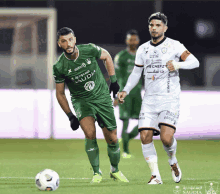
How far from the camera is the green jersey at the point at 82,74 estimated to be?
6.34 meters

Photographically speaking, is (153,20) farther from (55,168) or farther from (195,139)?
(195,139)

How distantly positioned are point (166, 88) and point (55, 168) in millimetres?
2699

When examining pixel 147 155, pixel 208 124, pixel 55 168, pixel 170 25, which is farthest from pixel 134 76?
pixel 170 25

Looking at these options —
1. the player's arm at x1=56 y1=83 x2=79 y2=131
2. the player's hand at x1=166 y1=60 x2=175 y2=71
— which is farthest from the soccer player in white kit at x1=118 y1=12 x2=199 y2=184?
the player's arm at x1=56 y1=83 x2=79 y2=131

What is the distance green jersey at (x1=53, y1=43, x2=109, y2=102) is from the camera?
6.34 metres

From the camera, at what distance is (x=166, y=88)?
20.1 feet

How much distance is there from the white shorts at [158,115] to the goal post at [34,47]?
718cm

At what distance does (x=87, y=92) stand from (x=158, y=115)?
901 millimetres

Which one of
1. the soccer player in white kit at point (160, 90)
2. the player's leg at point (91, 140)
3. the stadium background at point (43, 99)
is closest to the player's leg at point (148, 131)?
the soccer player in white kit at point (160, 90)

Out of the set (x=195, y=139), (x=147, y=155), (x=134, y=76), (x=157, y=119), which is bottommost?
(x=195, y=139)

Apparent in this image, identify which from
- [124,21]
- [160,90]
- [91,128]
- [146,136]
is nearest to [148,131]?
[146,136]

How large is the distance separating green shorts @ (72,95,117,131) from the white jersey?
25.2 inches

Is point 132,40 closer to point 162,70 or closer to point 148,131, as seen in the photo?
point 162,70

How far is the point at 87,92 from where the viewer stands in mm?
6492
